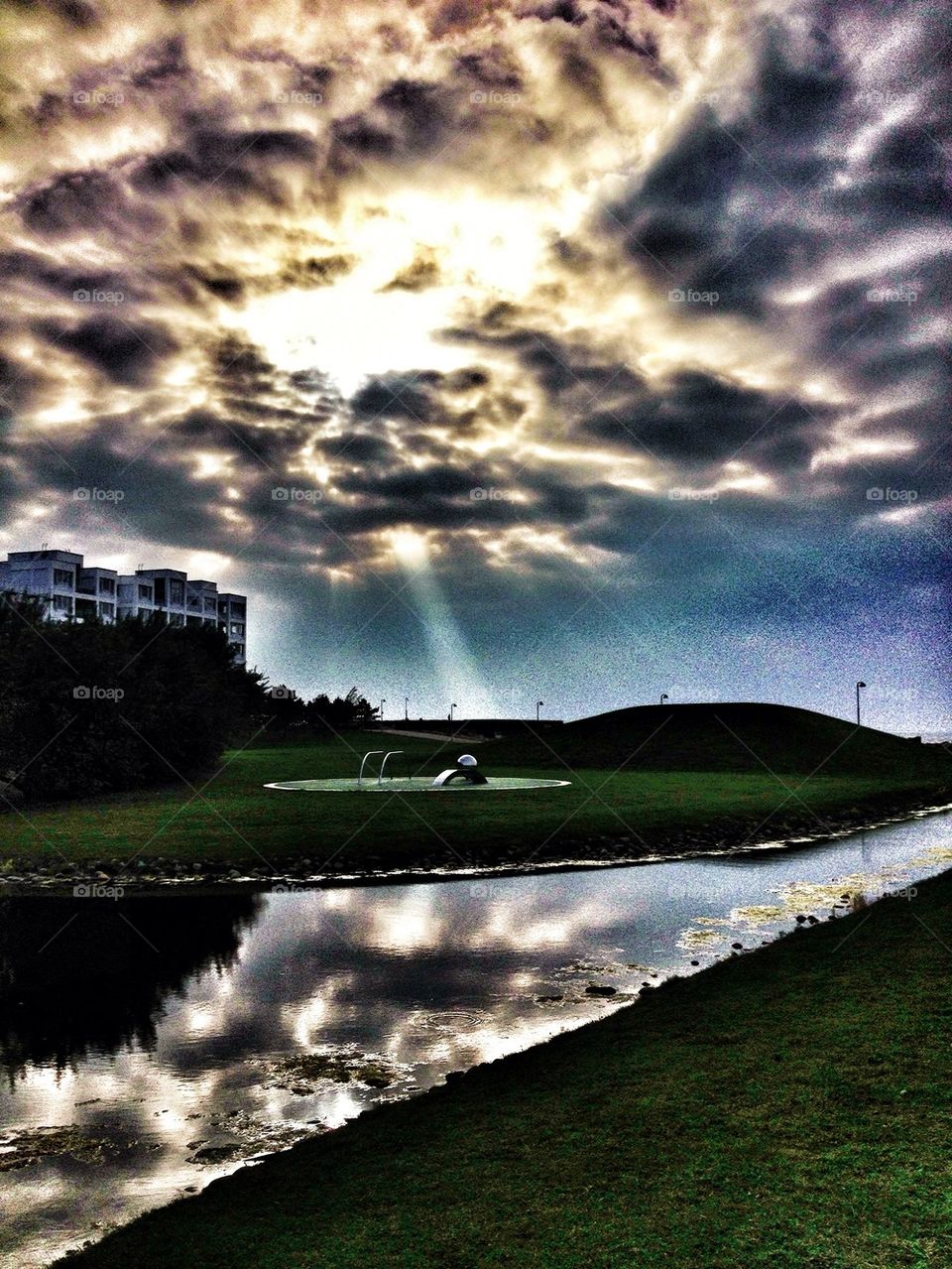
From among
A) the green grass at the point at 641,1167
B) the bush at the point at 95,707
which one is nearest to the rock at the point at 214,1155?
the green grass at the point at 641,1167

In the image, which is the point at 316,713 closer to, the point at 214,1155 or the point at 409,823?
the point at 409,823

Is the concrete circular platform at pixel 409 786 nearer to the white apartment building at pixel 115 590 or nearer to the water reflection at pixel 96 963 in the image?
the water reflection at pixel 96 963

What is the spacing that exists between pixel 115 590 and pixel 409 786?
11949 cm

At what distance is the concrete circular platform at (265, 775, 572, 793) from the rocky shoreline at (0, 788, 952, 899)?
14.1 meters

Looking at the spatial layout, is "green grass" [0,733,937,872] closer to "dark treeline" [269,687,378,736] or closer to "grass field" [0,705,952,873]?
"grass field" [0,705,952,873]

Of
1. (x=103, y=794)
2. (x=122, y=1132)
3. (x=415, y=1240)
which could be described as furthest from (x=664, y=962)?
(x=103, y=794)

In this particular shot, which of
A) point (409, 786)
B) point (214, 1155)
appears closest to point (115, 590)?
point (409, 786)

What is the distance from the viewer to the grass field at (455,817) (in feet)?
96.4

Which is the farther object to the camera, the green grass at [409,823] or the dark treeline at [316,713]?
the dark treeline at [316,713]

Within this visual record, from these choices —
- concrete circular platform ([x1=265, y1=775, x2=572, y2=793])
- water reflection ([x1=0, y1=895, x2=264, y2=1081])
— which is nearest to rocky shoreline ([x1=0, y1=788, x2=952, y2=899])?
water reflection ([x1=0, y1=895, x2=264, y2=1081])

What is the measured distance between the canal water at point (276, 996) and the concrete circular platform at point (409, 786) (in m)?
19.4

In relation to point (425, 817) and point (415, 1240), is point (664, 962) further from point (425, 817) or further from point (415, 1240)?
point (425, 817)

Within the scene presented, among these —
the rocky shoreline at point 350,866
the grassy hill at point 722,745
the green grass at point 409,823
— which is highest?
the grassy hill at point 722,745

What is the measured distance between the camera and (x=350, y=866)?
28.1 m
